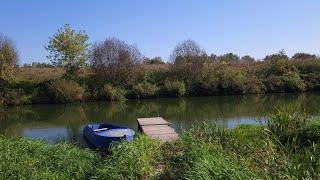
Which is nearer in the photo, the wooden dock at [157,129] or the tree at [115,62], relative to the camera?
the wooden dock at [157,129]

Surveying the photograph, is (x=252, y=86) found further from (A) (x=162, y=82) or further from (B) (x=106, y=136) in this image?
(B) (x=106, y=136)

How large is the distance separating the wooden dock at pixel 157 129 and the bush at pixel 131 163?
4.32 meters

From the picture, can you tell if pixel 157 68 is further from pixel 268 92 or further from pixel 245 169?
pixel 245 169

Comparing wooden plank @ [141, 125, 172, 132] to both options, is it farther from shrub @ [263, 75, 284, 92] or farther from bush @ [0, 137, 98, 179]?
shrub @ [263, 75, 284, 92]

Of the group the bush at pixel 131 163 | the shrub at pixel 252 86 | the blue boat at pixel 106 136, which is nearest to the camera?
the bush at pixel 131 163

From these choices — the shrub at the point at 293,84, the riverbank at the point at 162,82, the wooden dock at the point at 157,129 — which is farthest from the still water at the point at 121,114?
the shrub at the point at 293,84

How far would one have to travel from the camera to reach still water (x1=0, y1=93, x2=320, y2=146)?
79.5ft

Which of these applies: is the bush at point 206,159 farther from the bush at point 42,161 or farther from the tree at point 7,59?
the tree at point 7,59

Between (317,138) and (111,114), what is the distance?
20.5 meters

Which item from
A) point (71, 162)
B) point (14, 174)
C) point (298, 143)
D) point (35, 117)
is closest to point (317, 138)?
point (298, 143)

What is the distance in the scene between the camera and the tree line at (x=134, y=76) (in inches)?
1644

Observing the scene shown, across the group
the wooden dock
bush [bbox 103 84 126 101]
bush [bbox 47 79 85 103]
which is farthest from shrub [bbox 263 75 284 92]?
the wooden dock

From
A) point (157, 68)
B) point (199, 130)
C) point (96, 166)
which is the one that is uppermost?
point (157, 68)

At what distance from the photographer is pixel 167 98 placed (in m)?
42.7
